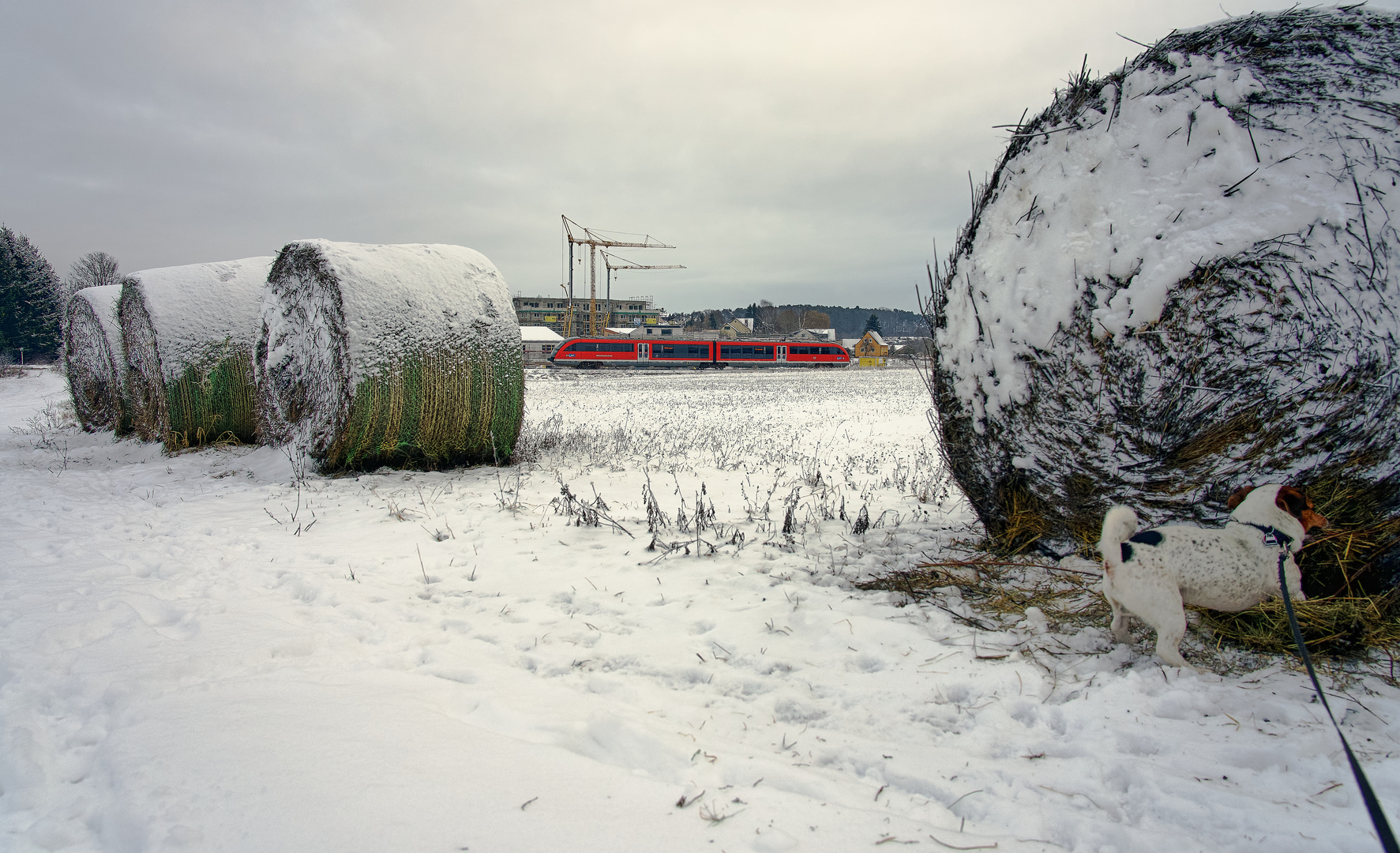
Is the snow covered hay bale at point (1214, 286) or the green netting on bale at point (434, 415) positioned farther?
the green netting on bale at point (434, 415)

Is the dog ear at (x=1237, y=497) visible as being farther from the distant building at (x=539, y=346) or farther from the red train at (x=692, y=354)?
the distant building at (x=539, y=346)

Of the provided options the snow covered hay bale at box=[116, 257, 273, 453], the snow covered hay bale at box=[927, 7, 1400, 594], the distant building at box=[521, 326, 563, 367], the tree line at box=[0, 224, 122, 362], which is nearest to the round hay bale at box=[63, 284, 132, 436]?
the snow covered hay bale at box=[116, 257, 273, 453]

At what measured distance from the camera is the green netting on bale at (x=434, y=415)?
6695 millimetres

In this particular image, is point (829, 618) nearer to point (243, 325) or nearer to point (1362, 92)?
point (1362, 92)

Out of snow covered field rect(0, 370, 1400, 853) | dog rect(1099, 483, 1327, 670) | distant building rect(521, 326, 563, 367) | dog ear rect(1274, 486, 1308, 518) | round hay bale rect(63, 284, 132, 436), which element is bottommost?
snow covered field rect(0, 370, 1400, 853)

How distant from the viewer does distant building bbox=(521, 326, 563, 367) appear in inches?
1942

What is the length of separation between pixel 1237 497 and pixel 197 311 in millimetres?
11863

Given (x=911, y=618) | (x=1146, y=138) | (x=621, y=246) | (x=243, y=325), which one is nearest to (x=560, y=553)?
(x=911, y=618)

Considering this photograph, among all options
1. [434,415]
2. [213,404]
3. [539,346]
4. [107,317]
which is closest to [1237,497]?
[434,415]

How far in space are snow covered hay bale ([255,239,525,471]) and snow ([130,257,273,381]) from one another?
204cm

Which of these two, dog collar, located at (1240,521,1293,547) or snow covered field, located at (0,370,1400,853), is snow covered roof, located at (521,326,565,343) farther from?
dog collar, located at (1240,521,1293,547)

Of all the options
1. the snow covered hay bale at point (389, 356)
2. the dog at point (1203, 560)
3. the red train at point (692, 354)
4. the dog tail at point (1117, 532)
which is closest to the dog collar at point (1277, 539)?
the dog at point (1203, 560)

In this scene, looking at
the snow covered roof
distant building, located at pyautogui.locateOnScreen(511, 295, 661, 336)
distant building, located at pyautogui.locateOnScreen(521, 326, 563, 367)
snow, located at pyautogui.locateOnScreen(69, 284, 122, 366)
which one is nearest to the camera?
snow, located at pyautogui.locateOnScreen(69, 284, 122, 366)

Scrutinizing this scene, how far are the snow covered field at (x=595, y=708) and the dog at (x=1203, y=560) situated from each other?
0.29m
